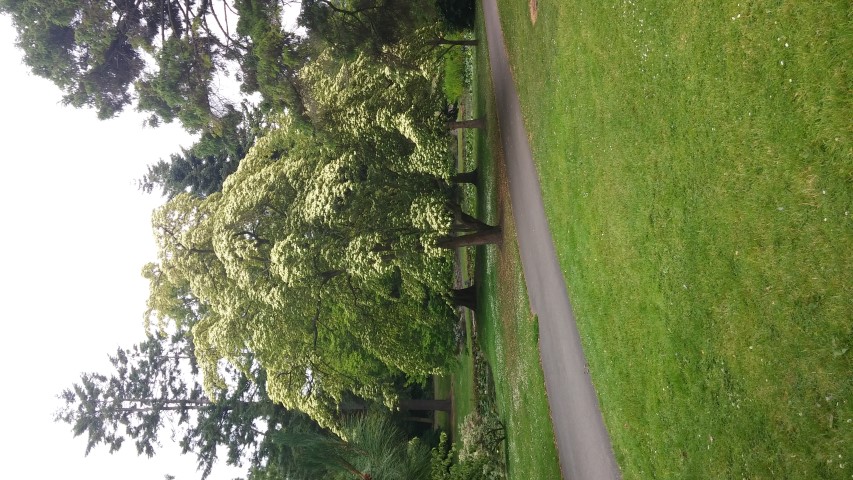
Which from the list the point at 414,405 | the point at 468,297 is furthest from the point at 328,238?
the point at 414,405

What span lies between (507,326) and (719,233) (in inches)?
544

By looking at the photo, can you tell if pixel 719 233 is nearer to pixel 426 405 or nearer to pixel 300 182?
pixel 300 182

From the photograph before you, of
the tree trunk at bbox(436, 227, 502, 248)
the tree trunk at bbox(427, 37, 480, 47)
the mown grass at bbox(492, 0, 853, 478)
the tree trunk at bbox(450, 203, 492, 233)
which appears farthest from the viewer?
the tree trunk at bbox(427, 37, 480, 47)

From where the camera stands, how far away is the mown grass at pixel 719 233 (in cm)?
750

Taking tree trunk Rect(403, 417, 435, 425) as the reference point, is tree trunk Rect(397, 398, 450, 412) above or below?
above

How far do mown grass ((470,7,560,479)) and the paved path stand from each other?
89 cm

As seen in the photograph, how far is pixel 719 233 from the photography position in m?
9.29

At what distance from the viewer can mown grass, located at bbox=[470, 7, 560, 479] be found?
18.1 m

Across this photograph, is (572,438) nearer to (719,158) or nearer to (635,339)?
(635,339)

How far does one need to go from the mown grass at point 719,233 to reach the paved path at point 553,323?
850 mm

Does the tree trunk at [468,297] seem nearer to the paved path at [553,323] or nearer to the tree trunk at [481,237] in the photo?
the tree trunk at [481,237]

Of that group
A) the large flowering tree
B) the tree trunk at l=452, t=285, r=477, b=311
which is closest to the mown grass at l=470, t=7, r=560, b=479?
the tree trunk at l=452, t=285, r=477, b=311

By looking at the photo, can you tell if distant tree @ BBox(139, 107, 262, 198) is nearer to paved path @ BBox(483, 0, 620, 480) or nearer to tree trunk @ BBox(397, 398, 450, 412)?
tree trunk @ BBox(397, 398, 450, 412)

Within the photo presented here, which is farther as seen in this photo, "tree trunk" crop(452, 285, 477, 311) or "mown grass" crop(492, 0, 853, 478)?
"tree trunk" crop(452, 285, 477, 311)
